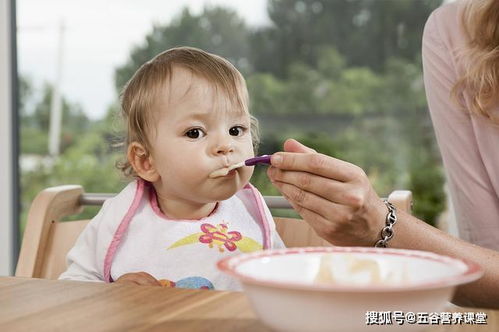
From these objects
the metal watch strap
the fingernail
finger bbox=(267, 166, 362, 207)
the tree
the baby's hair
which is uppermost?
the tree

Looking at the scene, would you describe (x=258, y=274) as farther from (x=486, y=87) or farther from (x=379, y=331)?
(x=486, y=87)

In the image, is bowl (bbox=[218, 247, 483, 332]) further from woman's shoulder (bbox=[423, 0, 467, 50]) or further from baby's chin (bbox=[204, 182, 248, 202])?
woman's shoulder (bbox=[423, 0, 467, 50])

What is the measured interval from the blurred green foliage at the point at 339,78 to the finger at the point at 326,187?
8.26 ft

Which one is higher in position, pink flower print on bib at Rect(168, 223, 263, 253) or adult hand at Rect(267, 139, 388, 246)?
adult hand at Rect(267, 139, 388, 246)

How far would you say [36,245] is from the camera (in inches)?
57.4

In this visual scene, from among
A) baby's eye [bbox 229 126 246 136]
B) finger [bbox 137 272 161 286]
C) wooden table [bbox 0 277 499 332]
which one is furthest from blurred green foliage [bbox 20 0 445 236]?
wooden table [bbox 0 277 499 332]

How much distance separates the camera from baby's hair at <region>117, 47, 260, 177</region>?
146 centimetres

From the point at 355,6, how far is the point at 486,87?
7.27 feet

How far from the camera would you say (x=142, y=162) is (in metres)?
1.52

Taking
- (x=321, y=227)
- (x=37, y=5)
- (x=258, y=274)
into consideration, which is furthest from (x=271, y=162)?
(x=37, y=5)

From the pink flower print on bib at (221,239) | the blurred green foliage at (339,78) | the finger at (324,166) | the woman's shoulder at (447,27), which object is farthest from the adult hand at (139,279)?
the blurred green foliage at (339,78)

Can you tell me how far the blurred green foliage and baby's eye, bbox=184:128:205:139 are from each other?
220 cm

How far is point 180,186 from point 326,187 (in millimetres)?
454

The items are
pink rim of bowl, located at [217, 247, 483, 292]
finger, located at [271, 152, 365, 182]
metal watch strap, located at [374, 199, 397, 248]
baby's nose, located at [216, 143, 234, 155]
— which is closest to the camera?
pink rim of bowl, located at [217, 247, 483, 292]
